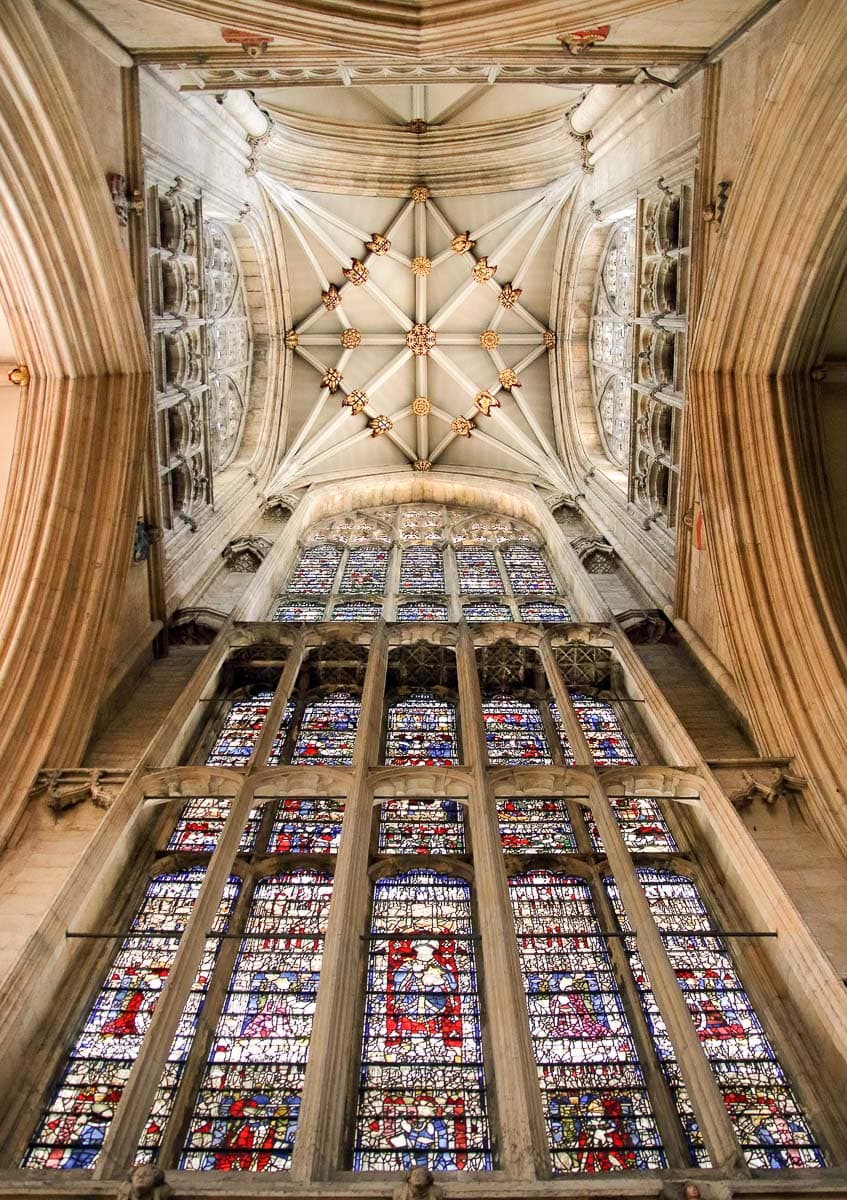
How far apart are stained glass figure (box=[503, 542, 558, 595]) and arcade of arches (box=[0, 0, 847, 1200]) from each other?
30cm

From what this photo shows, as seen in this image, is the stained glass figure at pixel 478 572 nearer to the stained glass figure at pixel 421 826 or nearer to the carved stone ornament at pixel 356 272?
the stained glass figure at pixel 421 826

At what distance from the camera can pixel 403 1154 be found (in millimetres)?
4871

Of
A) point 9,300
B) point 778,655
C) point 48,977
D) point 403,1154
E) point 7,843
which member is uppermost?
point 9,300

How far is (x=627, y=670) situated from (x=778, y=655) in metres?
2.15

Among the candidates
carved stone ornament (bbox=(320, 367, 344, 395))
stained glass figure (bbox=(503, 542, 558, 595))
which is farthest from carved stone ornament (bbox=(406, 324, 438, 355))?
stained glass figure (bbox=(503, 542, 558, 595))

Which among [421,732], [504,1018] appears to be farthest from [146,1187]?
[421,732]

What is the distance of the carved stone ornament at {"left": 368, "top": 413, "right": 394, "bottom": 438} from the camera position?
20.0 m

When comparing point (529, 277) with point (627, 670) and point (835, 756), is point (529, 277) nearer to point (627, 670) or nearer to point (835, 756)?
point (627, 670)

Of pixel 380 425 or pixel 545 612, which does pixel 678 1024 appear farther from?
pixel 380 425

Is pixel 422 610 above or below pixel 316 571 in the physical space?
below

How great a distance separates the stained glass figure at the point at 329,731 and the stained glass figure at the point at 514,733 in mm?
1472

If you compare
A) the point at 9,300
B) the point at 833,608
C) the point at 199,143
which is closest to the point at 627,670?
the point at 833,608

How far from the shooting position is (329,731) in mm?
9852

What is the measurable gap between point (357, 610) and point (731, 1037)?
27.6ft
